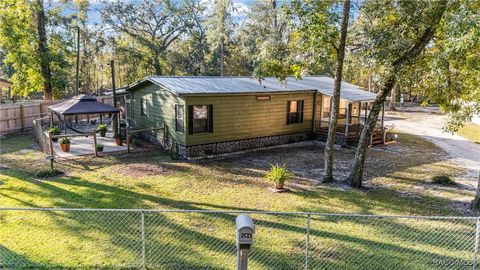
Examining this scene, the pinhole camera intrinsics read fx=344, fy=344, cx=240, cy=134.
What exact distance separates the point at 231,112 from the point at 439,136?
46.3 feet

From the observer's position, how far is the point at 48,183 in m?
10.3

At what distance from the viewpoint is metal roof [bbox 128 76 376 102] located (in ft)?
46.9

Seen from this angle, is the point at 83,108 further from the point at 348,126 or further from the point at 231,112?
the point at 348,126

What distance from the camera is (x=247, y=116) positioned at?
15.9 m

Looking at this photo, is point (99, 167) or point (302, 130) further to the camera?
point (302, 130)

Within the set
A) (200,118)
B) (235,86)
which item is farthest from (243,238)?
(235,86)

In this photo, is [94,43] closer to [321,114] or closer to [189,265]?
[321,114]

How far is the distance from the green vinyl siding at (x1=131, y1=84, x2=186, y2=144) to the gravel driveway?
449 inches

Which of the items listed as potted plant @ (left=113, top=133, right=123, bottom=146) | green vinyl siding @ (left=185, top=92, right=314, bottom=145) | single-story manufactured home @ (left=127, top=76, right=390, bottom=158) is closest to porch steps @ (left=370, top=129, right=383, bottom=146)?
single-story manufactured home @ (left=127, top=76, right=390, bottom=158)

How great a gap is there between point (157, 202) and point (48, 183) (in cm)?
375

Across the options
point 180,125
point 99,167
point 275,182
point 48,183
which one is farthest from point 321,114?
point 48,183

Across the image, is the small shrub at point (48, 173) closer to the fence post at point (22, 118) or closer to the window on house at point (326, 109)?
the fence post at point (22, 118)

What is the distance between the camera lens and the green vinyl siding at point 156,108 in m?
14.7

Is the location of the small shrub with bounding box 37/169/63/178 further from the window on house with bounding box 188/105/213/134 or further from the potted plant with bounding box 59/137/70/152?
the window on house with bounding box 188/105/213/134
